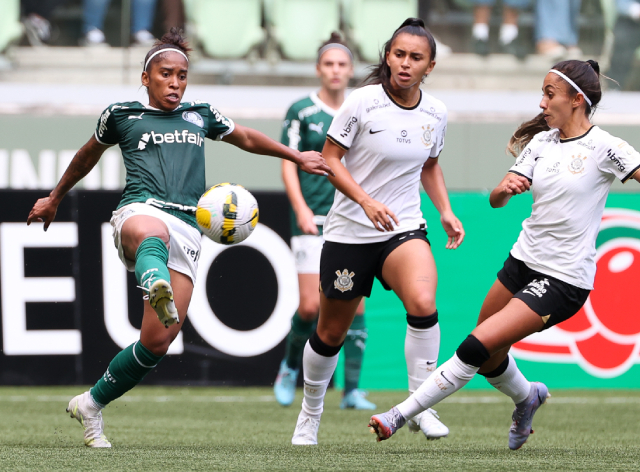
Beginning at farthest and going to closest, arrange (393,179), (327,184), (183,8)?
(183,8) → (327,184) → (393,179)

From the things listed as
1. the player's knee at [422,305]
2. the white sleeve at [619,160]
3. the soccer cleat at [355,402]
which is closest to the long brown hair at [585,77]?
the white sleeve at [619,160]

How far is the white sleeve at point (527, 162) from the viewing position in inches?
185

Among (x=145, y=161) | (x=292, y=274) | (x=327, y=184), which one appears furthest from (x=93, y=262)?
(x=145, y=161)

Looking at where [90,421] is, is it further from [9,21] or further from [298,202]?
[9,21]

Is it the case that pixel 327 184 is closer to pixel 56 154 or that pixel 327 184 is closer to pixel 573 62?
pixel 573 62

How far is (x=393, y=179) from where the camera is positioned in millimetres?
5051

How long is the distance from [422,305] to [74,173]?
180 cm

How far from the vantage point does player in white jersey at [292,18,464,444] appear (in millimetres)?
4887

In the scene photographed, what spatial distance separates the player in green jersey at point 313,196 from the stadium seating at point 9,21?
543cm

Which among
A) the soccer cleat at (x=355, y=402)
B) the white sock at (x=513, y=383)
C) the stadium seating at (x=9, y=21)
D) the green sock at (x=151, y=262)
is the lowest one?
the soccer cleat at (x=355, y=402)

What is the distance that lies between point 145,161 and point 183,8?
7174mm

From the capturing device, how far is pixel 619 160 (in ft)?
14.8

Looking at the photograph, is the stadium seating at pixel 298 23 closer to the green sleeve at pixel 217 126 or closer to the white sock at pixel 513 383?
the green sleeve at pixel 217 126

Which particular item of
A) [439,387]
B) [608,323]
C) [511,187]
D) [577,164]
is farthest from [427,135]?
[608,323]
